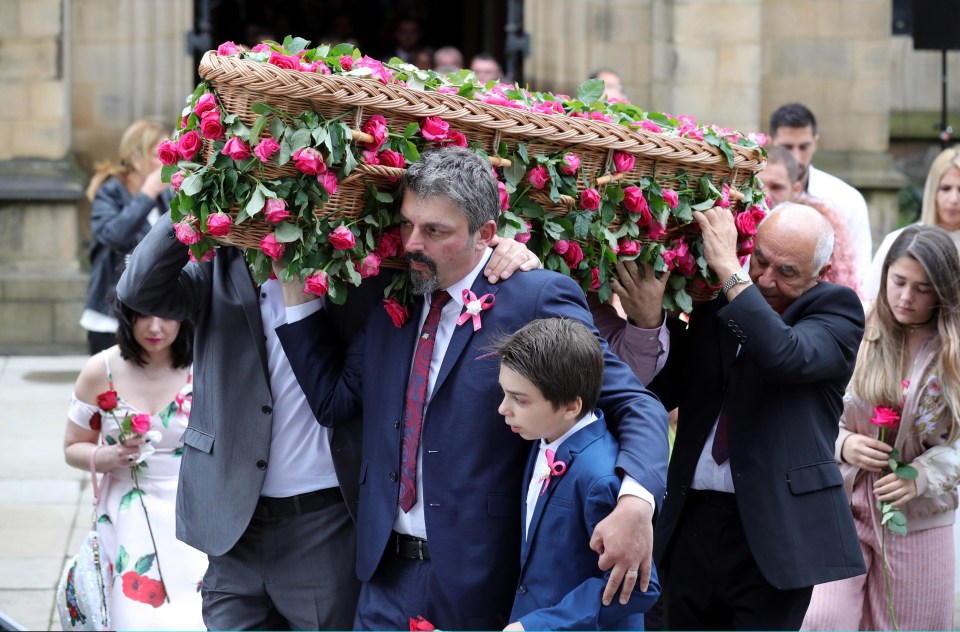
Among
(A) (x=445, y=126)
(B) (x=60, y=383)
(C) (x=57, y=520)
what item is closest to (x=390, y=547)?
(A) (x=445, y=126)

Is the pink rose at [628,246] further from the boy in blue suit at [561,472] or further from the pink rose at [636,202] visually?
the boy in blue suit at [561,472]

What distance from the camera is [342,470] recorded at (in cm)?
406

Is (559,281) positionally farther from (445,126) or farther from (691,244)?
(691,244)

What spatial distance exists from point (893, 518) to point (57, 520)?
4402 millimetres

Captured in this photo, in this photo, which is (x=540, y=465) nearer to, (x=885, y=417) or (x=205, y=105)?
(x=205, y=105)

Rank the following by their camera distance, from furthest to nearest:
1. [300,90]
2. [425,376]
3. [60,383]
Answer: [60,383] → [425,376] → [300,90]

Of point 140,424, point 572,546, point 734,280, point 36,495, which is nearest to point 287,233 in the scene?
point 572,546

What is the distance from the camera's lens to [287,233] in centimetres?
351

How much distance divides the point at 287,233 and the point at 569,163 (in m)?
0.86

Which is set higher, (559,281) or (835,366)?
(559,281)

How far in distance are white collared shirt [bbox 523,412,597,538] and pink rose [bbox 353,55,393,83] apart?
1.04m

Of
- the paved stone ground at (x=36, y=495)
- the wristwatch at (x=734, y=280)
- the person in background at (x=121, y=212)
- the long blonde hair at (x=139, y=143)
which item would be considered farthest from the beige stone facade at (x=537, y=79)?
the wristwatch at (x=734, y=280)

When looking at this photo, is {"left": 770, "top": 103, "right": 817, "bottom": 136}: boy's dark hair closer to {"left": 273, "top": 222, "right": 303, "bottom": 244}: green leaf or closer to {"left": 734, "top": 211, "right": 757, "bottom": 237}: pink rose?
{"left": 734, "top": 211, "right": 757, "bottom": 237}: pink rose

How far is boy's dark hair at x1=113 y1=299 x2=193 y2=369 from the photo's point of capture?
507cm
